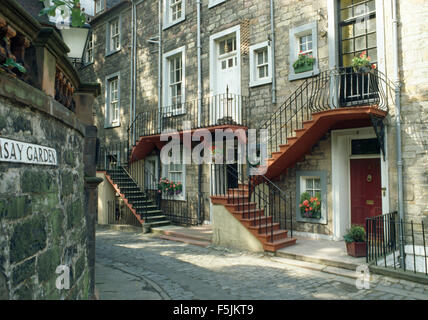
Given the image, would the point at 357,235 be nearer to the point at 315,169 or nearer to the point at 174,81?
the point at 315,169

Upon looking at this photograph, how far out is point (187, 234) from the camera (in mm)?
10531

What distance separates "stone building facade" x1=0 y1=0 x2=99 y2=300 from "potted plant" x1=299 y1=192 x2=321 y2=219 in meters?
6.65

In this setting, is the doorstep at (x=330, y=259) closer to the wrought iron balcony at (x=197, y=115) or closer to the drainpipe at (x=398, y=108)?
the drainpipe at (x=398, y=108)

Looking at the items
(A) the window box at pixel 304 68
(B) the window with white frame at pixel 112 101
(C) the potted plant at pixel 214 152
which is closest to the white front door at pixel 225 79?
(C) the potted plant at pixel 214 152

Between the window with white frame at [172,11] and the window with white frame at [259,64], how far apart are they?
14.3 feet

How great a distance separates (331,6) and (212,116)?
194 inches

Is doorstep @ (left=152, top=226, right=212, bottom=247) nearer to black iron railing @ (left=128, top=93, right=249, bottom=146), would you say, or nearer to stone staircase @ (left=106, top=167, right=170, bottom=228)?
stone staircase @ (left=106, top=167, right=170, bottom=228)

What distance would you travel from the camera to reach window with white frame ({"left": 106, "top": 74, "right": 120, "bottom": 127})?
1691 cm

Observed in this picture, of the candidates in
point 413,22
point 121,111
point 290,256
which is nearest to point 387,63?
point 413,22

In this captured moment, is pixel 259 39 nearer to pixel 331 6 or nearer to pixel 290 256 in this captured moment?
pixel 331 6

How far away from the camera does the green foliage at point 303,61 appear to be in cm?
947

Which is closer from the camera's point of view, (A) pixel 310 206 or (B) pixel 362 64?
(B) pixel 362 64

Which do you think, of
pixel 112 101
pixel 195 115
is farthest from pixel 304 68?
pixel 112 101

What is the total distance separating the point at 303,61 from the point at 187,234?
5910 millimetres
